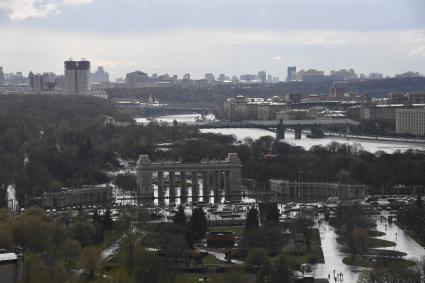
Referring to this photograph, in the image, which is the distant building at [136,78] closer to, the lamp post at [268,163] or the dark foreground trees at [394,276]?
the lamp post at [268,163]

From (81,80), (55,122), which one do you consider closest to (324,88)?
(81,80)

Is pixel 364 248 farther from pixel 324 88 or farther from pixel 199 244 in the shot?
pixel 324 88

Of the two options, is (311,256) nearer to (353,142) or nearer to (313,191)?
(313,191)

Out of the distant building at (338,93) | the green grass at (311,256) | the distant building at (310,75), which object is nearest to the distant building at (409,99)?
the distant building at (338,93)

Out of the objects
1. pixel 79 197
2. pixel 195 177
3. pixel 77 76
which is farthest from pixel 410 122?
pixel 77 76

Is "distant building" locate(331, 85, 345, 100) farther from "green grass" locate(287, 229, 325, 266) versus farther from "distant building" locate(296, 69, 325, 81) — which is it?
"green grass" locate(287, 229, 325, 266)

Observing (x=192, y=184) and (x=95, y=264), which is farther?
(x=192, y=184)

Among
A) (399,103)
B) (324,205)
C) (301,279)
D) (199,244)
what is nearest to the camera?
(301,279)
